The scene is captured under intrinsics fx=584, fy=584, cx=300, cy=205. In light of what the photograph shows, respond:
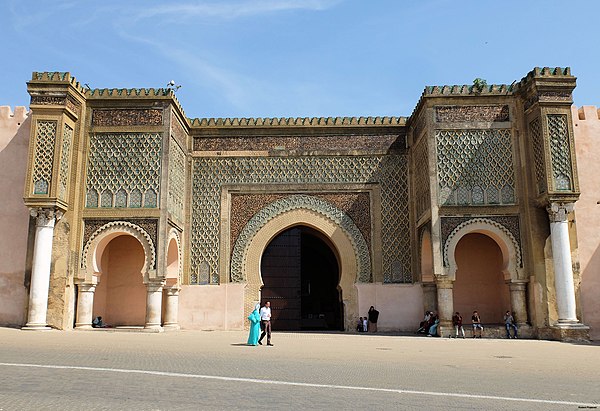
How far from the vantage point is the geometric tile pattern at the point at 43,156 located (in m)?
11.9

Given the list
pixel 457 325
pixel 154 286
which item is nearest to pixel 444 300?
pixel 457 325

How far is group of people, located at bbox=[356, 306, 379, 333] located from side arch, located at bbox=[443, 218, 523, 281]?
2.29 m

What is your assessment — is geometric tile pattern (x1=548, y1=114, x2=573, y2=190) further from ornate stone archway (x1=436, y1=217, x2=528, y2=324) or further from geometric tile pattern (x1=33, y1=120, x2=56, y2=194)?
geometric tile pattern (x1=33, y1=120, x2=56, y2=194)

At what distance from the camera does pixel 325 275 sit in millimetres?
18844

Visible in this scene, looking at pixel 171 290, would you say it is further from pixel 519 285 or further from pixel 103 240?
pixel 519 285

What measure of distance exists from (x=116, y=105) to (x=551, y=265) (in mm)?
10060

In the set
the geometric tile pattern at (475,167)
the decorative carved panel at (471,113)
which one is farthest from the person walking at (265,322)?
the decorative carved panel at (471,113)

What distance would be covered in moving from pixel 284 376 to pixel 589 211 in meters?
9.83

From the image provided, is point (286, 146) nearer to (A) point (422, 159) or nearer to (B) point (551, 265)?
(A) point (422, 159)

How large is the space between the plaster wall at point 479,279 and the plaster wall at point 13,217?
9832 mm

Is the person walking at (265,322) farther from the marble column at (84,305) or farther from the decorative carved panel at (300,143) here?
the decorative carved panel at (300,143)

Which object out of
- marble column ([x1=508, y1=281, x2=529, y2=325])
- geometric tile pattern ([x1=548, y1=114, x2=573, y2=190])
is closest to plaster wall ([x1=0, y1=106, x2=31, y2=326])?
marble column ([x1=508, y1=281, x2=529, y2=325])

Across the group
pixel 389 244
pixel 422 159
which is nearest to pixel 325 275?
pixel 389 244

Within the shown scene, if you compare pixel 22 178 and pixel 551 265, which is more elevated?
pixel 22 178
